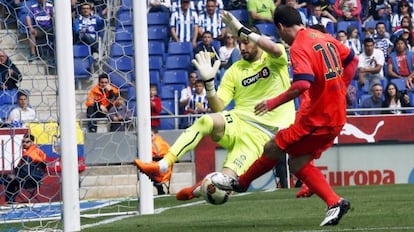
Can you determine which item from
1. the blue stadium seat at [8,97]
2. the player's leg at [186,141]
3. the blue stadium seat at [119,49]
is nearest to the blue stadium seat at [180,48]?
the blue stadium seat at [119,49]

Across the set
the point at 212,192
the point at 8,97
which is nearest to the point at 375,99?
the point at 8,97

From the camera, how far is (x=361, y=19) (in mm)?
25172

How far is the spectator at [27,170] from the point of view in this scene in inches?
546

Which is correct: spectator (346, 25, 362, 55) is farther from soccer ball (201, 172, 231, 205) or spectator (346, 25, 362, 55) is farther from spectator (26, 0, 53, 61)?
soccer ball (201, 172, 231, 205)

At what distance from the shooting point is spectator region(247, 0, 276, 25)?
24.2 meters

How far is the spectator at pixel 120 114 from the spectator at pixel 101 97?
73mm

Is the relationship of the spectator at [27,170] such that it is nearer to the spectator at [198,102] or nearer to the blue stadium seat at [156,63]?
the spectator at [198,102]

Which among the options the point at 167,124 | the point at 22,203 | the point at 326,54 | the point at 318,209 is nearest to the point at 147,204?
the point at 22,203

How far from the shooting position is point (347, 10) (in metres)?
24.9

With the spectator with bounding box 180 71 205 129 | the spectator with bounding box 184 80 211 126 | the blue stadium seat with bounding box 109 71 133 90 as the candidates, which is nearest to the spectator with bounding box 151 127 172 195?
the spectator with bounding box 184 80 211 126

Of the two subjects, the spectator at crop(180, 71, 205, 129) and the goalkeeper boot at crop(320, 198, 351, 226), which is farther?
the spectator at crop(180, 71, 205, 129)

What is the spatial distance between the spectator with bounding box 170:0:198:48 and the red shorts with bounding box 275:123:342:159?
531 inches

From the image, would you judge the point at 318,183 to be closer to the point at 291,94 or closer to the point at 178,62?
the point at 291,94

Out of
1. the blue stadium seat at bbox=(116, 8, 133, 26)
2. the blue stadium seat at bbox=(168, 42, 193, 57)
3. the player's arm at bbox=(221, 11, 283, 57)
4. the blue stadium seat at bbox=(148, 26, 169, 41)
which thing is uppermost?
the blue stadium seat at bbox=(148, 26, 169, 41)
